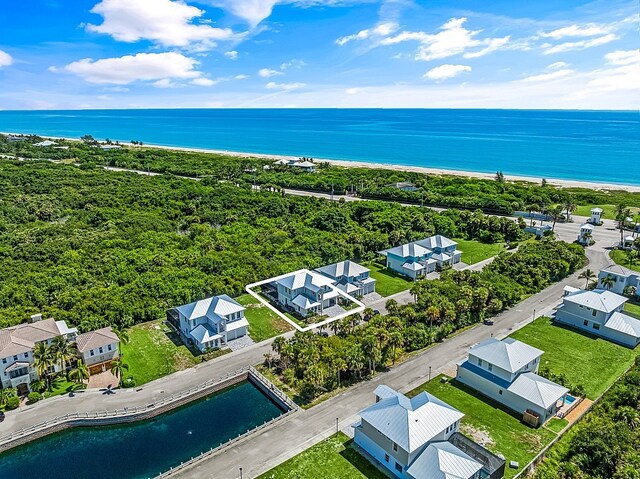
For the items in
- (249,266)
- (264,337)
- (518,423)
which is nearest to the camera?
(518,423)

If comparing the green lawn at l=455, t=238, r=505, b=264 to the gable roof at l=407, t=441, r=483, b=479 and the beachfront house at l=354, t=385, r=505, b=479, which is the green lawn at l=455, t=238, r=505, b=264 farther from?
the gable roof at l=407, t=441, r=483, b=479

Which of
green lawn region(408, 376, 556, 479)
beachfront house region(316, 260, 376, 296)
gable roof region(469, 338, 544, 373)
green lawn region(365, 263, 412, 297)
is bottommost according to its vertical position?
green lawn region(408, 376, 556, 479)

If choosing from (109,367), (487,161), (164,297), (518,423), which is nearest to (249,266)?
(164,297)

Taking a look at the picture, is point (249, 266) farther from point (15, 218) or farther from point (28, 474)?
point (15, 218)

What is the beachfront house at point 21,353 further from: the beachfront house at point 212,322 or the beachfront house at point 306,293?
the beachfront house at point 306,293

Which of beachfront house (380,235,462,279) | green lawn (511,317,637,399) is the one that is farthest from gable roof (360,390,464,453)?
beachfront house (380,235,462,279)

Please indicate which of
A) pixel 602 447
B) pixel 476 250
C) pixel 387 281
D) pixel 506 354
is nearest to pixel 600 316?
pixel 506 354

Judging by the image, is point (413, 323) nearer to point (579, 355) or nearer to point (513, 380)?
point (513, 380)
